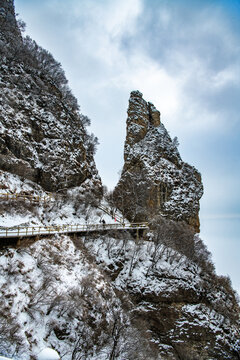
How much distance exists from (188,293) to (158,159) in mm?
29045

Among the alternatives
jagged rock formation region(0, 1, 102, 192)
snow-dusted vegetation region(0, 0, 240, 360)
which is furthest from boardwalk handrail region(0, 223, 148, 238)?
jagged rock formation region(0, 1, 102, 192)

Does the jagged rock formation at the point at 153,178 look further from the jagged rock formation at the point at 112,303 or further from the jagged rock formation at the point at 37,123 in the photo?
the jagged rock formation at the point at 112,303

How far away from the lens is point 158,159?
45.4 meters

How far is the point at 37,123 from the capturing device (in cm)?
3303

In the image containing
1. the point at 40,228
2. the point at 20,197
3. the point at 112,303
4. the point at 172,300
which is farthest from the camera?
the point at 172,300

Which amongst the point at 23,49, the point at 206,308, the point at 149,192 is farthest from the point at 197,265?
the point at 23,49

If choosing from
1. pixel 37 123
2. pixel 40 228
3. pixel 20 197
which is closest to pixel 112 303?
pixel 40 228

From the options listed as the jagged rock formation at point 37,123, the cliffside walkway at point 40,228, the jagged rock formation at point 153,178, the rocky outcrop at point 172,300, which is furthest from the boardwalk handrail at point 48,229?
the jagged rock formation at point 37,123

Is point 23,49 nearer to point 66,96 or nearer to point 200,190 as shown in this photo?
point 66,96

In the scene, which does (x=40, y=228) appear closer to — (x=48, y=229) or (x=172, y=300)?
(x=48, y=229)

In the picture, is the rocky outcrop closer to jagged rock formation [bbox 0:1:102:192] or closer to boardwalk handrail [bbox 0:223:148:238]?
boardwalk handrail [bbox 0:223:148:238]

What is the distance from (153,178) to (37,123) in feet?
84.1

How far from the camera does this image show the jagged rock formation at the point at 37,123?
2825cm

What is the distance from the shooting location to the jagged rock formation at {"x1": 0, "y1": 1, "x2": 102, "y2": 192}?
28248mm
